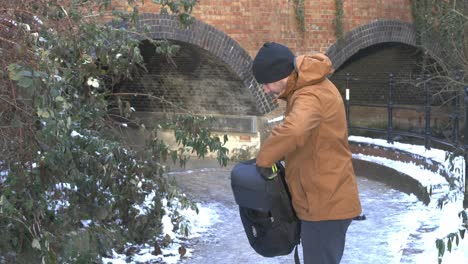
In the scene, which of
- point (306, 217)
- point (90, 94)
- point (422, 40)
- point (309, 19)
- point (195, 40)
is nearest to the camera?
point (306, 217)

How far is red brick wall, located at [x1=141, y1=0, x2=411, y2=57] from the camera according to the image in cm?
1134

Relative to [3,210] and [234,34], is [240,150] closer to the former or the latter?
[234,34]

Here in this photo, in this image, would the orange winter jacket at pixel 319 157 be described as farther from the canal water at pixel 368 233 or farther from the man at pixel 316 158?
the canal water at pixel 368 233

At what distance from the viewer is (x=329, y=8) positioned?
12.5 metres

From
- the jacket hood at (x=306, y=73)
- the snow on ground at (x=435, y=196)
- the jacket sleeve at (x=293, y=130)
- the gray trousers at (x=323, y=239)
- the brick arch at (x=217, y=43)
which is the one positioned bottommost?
the snow on ground at (x=435, y=196)

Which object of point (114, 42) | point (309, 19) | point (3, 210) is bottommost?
point (3, 210)

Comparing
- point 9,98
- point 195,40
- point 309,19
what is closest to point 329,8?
point 309,19

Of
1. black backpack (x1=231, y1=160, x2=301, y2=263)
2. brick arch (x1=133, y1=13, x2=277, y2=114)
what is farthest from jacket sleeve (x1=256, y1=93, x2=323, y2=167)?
brick arch (x1=133, y1=13, x2=277, y2=114)

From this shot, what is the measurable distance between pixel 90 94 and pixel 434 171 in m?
4.41

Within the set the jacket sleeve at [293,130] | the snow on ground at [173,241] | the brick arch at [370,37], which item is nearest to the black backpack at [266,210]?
the jacket sleeve at [293,130]

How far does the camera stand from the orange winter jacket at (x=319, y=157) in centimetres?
285

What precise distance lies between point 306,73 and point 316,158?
37 cm

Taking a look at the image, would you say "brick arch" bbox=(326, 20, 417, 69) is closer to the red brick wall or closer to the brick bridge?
the brick bridge

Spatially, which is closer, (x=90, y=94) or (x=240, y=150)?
(x=90, y=94)
